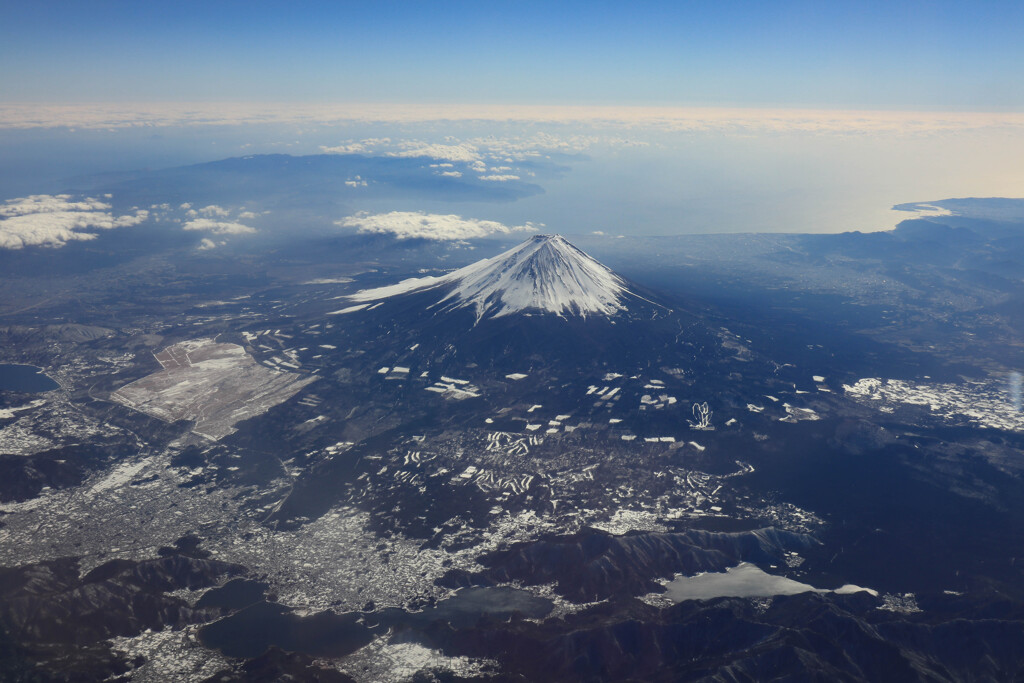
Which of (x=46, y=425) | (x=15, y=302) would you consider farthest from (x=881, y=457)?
(x=15, y=302)

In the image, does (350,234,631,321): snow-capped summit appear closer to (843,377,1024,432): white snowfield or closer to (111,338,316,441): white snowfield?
(111,338,316,441): white snowfield

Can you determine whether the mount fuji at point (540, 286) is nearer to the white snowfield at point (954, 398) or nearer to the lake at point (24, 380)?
the white snowfield at point (954, 398)

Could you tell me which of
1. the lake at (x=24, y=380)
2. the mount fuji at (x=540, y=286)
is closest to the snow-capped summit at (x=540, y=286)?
the mount fuji at (x=540, y=286)

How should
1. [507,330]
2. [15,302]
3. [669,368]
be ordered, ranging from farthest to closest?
1. [15,302]
2. [507,330]
3. [669,368]

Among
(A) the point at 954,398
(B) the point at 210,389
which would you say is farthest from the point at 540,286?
(A) the point at 954,398

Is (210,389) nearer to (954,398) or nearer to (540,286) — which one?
(540,286)

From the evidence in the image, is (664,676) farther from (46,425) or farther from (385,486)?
(46,425)

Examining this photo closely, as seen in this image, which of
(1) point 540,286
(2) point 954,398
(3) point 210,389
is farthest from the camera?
(1) point 540,286

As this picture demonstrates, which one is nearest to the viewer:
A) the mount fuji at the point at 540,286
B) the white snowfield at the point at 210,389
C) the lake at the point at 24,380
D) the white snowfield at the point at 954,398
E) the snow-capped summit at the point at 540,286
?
the white snowfield at the point at 210,389
